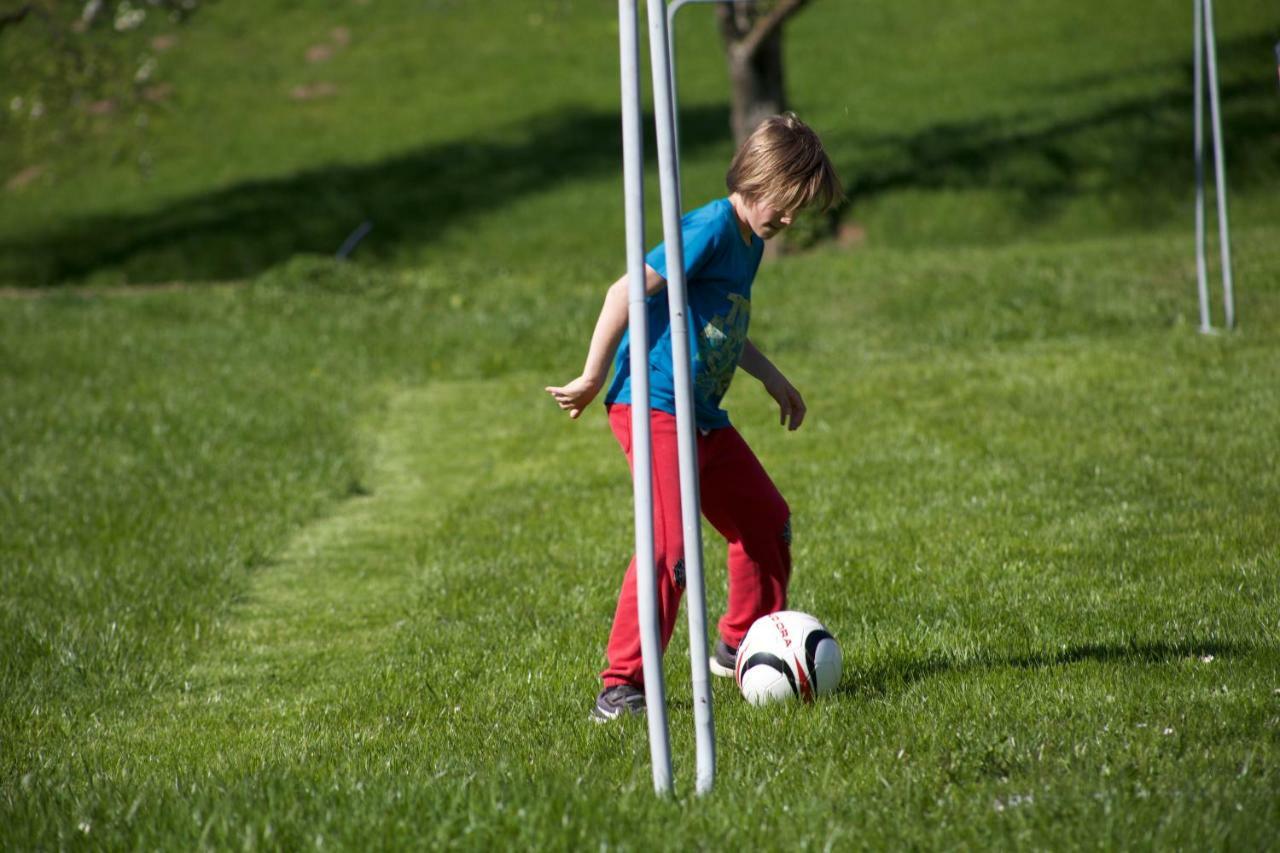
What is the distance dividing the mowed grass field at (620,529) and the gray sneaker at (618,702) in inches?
6.1

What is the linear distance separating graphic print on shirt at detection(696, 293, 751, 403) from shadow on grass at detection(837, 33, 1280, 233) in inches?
663

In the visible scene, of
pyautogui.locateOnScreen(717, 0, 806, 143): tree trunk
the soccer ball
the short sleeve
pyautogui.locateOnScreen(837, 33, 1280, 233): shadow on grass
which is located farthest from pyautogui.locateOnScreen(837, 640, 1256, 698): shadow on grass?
pyautogui.locateOnScreen(837, 33, 1280, 233): shadow on grass

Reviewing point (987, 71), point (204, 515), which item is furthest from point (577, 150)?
point (204, 515)

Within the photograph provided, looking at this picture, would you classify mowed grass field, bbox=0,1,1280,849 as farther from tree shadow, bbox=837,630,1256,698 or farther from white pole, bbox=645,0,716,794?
white pole, bbox=645,0,716,794

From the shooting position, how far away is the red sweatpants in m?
4.47

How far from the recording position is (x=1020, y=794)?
11.5 ft

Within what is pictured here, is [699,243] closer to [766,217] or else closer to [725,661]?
[766,217]

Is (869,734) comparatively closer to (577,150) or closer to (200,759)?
(200,759)

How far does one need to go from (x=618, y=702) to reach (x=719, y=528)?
757mm

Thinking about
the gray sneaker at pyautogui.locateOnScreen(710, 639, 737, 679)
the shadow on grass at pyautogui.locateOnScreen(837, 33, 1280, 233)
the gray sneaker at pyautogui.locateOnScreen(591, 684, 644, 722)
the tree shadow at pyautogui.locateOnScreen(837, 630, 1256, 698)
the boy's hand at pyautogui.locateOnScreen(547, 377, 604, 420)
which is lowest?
the shadow on grass at pyautogui.locateOnScreen(837, 33, 1280, 233)

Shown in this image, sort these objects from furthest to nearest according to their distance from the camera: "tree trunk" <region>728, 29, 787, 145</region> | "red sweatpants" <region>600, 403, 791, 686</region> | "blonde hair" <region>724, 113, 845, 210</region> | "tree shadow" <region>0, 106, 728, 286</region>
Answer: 1. "tree shadow" <region>0, 106, 728, 286</region>
2. "tree trunk" <region>728, 29, 787, 145</region>
3. "red sweatpants" <region>600, 403, 791, 686</region>
4. "blonde hair" <region>724, 113, 845, 210</region>

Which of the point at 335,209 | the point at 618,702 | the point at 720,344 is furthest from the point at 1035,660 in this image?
the point at 335,209

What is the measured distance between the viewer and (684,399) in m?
3.39

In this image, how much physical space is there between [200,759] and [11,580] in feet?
10.4
